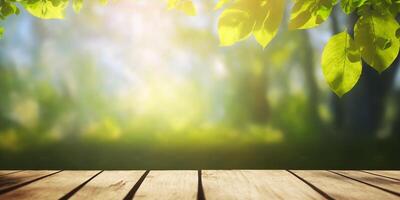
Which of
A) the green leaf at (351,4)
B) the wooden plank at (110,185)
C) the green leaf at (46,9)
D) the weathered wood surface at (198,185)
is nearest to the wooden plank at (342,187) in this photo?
the weathered wood surface at (198,185)

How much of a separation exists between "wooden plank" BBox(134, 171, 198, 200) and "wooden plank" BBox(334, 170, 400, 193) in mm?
654

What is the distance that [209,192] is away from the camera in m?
1.30

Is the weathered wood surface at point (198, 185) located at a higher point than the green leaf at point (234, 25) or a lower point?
lower

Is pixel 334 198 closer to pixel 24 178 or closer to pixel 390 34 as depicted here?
pixel 390 34

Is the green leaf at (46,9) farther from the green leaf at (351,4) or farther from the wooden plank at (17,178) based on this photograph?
the green leaf at (351,4)

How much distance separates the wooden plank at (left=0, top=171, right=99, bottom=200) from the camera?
1.24 metres

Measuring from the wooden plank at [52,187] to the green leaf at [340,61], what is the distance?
2.76ft

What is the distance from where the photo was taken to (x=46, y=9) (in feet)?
4.11

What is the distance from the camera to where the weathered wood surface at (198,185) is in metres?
1.26

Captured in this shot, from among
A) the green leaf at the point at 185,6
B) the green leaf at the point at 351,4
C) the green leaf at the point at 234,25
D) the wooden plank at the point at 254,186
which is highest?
the green leaf at the point at 185,6

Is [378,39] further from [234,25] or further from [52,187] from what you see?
[52,187]

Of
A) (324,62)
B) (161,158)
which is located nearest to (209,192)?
(324,62)

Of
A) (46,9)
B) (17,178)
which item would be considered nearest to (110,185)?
(17,178)

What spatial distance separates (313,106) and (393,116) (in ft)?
3.42
